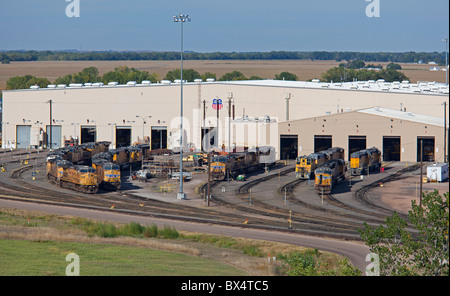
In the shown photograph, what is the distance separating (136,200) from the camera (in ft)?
238

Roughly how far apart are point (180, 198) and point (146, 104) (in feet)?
169

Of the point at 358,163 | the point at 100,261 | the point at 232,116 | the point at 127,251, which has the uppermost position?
the point at 232,116

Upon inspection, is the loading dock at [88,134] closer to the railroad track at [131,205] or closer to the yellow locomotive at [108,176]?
the railroad track at [131,205]

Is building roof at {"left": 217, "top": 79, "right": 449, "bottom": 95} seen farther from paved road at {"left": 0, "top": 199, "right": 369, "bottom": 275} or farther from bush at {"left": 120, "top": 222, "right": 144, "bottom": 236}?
bush at {"left": 120, "top": 222, "right": 144, "bottom": 236}

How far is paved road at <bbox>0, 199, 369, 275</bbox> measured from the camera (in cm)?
4803

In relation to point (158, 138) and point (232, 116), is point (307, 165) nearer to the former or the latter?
point (232, 116)

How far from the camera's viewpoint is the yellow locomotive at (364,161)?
88375mm

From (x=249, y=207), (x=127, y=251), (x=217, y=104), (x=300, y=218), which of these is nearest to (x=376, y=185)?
(x=249, y=207)

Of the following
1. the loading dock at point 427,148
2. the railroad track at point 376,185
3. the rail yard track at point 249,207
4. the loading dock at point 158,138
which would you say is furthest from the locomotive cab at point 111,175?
the loading dock at point 427,148

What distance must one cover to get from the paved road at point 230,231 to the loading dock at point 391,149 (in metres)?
51.1

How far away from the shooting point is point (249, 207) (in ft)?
224

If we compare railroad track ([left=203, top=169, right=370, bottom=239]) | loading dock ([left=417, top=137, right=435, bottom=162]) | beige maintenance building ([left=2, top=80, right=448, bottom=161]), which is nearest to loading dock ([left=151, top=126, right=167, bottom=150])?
beige maintenance building ([left=2, top=80, right=448, bottom=161])

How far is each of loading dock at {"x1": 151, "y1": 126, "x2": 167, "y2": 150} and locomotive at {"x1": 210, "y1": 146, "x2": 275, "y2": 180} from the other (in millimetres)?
27685

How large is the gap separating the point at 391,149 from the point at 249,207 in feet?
137
